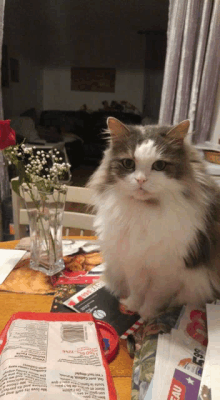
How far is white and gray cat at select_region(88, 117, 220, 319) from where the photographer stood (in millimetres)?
899

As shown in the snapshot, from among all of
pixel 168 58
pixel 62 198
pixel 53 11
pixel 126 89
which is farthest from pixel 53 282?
pixel 53 11

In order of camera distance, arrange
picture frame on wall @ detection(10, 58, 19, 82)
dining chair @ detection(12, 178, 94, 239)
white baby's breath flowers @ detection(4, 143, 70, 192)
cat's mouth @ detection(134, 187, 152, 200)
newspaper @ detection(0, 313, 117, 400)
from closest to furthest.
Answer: newspaper @ detection(0, 313, 117, 400), cat's mouth @ detection(134, 187, 152, 200), white baby's breath flowers @ detection(4, 143, 70, 192), dining chair @ detection(12, 178, 94, 239), picture frame on wall @ detection(10, 58, 19, 82)

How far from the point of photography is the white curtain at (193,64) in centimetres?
201

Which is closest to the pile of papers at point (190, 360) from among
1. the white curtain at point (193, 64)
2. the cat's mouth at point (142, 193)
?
the cat's mouth at point (142, 193)

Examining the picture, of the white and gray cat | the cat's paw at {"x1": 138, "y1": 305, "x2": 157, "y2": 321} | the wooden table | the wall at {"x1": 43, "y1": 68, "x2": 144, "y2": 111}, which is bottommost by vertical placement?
the wooden table

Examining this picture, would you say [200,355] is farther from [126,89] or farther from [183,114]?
[126,89]

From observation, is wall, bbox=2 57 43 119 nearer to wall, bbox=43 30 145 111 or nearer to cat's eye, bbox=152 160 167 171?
wall, bbox=43 30 145 111

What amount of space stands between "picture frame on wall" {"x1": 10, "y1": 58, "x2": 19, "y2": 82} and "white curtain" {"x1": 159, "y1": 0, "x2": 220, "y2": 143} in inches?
53.2

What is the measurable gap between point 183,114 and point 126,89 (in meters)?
0.65

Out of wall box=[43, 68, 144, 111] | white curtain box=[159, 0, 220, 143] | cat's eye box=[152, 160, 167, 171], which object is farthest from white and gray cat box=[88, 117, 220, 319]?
wall box=[43, 68, 144, 111]

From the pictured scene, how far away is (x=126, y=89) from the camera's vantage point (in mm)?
2623

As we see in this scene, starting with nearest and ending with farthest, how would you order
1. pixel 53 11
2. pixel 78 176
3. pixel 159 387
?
pixel 159 387
pixel 53 11
pixel 78 176

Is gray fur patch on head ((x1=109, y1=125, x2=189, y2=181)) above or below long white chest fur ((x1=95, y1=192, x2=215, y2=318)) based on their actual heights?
above

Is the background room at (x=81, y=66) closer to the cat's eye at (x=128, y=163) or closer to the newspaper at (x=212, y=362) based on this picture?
the cat's eye at (x=128, y=163)
